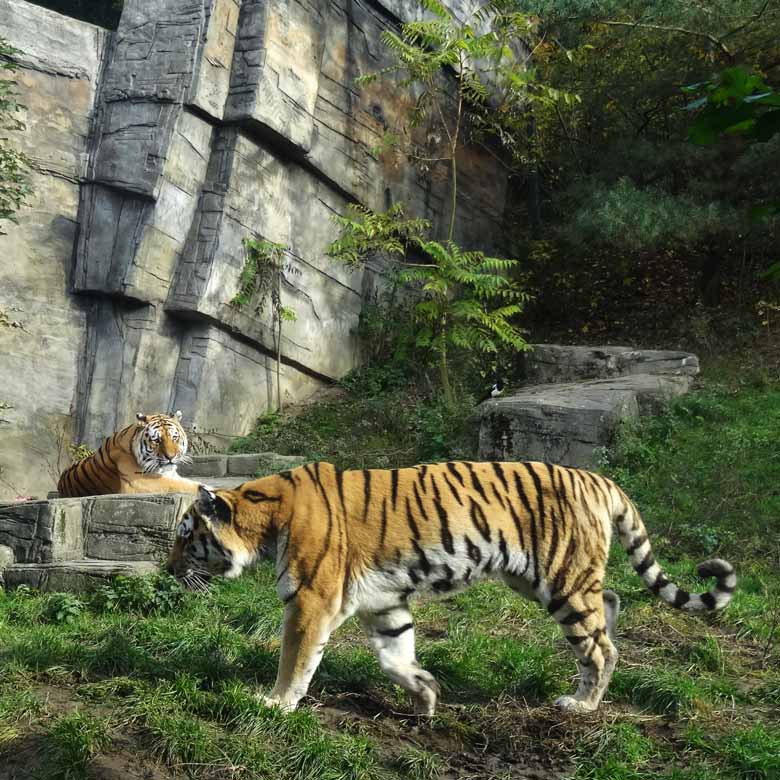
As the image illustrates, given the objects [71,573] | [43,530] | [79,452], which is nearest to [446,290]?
[79,452]

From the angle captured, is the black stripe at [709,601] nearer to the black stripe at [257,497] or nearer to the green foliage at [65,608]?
the black stripe at [257,497]

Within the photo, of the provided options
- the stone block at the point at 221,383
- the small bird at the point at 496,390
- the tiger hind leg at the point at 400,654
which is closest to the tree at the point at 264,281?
the stone block at the point at 221,383

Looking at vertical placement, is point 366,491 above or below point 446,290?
below

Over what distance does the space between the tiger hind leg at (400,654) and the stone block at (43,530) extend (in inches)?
147

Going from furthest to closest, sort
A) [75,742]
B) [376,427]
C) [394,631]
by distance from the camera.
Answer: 1. [376,427]
2. [394,631]
3. [75,742]

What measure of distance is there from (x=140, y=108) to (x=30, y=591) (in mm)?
8044

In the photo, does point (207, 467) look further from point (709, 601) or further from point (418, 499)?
point (709, 601)

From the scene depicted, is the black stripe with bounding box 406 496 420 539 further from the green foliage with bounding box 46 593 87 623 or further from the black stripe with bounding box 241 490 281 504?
the green foliage with bounding box 46 593 87 623

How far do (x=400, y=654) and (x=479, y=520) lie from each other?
84 centimetres

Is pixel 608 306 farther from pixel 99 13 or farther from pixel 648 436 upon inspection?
pixel 99 13

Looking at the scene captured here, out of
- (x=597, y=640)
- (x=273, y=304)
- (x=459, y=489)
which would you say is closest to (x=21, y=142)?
(x=273, y=304)

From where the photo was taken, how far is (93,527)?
774 cm

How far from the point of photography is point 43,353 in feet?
40.3

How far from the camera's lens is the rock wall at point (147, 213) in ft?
40.5
